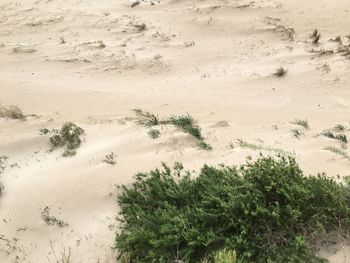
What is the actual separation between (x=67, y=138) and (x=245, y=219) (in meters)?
3.24

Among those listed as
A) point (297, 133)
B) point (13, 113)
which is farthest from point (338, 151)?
point (13, 113)

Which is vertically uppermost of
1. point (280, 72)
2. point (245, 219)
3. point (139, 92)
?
point (245, 219)

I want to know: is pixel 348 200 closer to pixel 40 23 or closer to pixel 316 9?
pixel 316 9

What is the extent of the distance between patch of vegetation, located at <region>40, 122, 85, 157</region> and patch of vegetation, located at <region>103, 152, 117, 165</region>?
553 mm

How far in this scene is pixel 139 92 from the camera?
8.90m

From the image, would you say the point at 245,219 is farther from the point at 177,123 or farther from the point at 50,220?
the point at 177,123

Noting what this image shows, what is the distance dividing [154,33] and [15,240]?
271 inches

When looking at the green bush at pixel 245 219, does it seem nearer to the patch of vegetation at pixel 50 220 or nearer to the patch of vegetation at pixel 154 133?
the patch of vegetation at pixel 50 220

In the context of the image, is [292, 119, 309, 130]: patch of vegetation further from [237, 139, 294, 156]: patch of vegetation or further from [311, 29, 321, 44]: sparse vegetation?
[311, 29, 321, 44]: sparse vegetation

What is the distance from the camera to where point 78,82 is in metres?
9.41

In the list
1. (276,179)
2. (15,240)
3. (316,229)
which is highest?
(276,179)

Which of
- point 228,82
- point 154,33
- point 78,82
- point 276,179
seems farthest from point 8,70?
point 276,179

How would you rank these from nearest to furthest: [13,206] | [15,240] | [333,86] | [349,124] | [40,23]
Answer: [15,240]
[13,206]
[349,124]
[333,86]
[40,23]

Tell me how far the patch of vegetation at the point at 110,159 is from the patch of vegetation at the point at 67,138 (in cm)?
55
